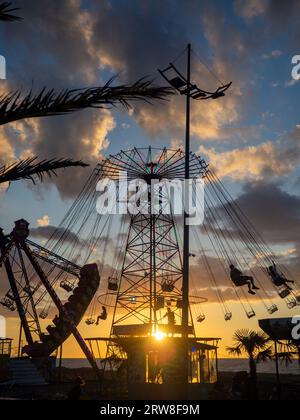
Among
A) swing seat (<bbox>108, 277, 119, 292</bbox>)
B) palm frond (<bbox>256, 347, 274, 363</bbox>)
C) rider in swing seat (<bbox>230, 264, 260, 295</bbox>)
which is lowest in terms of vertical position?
palm frond (<bbox>256, 347, 274, 363</bbox>)

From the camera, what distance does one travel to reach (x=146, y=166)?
3784 cm

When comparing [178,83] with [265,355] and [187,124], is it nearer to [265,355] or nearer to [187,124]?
[187,124]

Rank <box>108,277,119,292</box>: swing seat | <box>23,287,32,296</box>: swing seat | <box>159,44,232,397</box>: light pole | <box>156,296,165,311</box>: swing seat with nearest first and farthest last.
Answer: <box>159,44,232,397</box>: light pole, <box>156,296,165,311</box>: swing seat, <box>108,277,119,292</box>: swing seat, <box>23,287,32,296</box>: swing seat

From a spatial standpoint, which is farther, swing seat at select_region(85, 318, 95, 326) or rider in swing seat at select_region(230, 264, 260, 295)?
swing seat at select_region(85, 318, 95, 326)

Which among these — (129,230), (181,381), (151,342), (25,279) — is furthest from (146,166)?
(25,279)

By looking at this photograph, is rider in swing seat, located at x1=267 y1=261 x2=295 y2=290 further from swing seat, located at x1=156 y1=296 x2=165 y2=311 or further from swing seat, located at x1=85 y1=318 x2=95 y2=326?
swing seat, located at x1=85 y1=318 x2=95 y2=326

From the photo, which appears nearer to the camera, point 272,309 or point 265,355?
point 265,355

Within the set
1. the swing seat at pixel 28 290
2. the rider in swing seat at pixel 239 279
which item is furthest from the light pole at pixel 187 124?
the swing seat at pixel 28 290

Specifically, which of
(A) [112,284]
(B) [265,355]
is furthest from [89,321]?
(B) [265,355]

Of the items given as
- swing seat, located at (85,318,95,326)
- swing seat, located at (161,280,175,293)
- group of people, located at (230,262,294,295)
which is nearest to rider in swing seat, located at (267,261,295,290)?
group of people, located at (230,262,294,295)

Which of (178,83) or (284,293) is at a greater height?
(178,83)

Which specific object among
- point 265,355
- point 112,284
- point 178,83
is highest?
point 178,83
